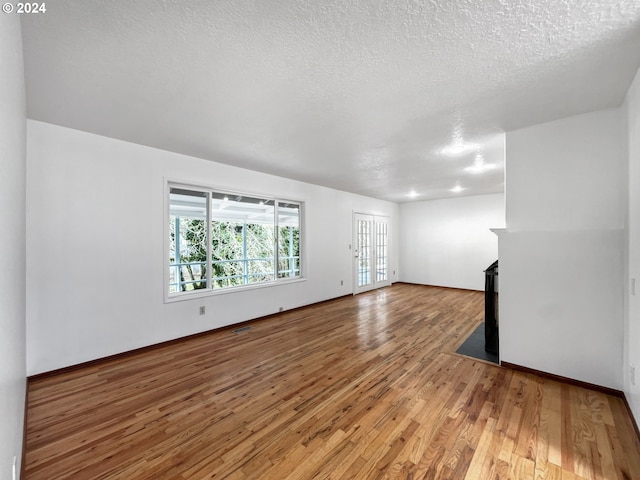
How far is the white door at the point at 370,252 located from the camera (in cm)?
659

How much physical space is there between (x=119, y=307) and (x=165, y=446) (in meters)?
1.88

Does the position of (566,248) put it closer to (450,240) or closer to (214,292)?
(214,292)

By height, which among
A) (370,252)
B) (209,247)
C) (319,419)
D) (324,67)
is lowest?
(319,419)

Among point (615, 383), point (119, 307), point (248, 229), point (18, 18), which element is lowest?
point (615, 383)

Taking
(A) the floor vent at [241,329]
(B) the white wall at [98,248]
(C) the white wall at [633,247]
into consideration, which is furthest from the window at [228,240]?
(C) the white wall at [633,247]

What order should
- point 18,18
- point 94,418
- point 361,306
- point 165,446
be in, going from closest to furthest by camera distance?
point 18,18 → point 165,446 → point 94,418 → point 361,306

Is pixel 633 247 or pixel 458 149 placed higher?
pixel 458 149

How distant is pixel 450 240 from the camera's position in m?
7.09

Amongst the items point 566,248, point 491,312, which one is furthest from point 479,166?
point 491,312

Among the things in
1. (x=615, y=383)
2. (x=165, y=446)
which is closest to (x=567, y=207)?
(x=615, y=383)

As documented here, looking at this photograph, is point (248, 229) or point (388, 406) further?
point (248, 229)

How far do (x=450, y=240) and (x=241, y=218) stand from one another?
5441mm

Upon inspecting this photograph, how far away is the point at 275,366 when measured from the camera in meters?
2.85

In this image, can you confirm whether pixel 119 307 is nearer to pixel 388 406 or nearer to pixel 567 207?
pixel 388 406
